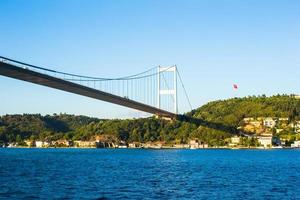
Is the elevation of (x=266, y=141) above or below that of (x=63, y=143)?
below

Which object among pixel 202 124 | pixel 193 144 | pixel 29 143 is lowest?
pixel 193 144

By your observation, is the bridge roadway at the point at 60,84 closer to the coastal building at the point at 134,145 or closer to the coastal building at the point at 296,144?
the coastal building at the point at 296,144

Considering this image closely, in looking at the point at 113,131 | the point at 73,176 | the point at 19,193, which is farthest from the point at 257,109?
the point at 19,193

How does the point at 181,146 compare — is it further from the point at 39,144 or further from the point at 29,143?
the point at 29,143

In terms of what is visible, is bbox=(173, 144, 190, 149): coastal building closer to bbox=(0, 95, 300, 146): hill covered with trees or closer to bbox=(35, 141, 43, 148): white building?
bbox=(0, 95, 300, 146): hill covered with trees

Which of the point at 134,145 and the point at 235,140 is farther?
the point at 134,145

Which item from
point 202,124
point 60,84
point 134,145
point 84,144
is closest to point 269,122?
point 202,124

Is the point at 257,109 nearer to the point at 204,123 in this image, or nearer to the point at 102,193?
the point at 204,123

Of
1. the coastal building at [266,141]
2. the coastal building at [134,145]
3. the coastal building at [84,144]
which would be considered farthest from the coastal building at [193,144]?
the coastal building at [84,144]

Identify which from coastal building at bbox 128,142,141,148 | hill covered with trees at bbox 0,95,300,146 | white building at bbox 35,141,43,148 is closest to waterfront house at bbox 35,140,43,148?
white building at bbox 35,141,43,148
